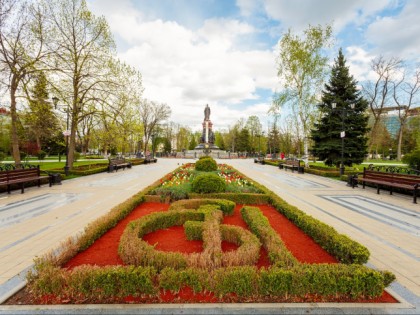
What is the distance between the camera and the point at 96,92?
18.1 m

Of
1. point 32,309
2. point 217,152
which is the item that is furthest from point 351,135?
point 217,152

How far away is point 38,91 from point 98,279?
56.2 feet

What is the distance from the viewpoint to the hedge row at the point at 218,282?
285cm

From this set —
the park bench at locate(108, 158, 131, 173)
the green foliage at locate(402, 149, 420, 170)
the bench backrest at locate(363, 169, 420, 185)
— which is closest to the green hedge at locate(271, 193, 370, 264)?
the bench backrest at locate(363, 169, 420, 185)

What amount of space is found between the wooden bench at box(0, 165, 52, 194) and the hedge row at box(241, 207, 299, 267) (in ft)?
33.8

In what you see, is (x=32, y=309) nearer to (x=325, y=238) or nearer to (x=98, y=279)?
(x=98, y=279)

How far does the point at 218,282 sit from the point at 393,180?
1151cm

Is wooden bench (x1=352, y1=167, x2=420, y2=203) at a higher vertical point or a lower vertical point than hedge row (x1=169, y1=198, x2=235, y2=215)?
higher

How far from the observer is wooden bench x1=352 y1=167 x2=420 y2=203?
Answer: 9.06m

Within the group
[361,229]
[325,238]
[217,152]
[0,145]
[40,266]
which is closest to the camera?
[40,266]

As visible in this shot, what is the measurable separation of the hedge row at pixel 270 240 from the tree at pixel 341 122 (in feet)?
52.8

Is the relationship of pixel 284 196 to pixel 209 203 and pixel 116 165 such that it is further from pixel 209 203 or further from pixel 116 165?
pixel 116 165

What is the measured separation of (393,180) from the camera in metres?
10.4

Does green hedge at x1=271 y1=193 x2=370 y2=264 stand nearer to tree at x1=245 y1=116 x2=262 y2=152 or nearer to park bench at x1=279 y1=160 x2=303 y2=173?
park bench at x1=279 y1=160 x2=303 y2=173
